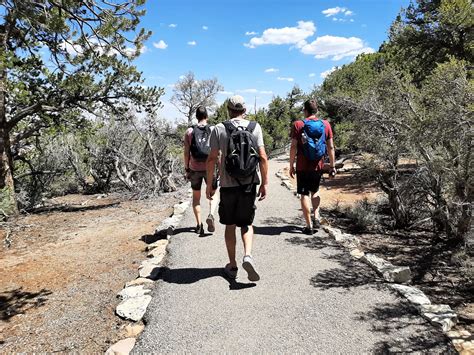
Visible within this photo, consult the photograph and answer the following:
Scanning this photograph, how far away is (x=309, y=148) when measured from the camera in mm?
5027

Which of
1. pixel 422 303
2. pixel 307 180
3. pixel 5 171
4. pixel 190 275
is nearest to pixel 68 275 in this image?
pixel 190 275

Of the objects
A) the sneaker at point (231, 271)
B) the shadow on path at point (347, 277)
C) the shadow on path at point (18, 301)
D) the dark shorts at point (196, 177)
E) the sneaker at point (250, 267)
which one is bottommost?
the shadow on path at point (18, 301)

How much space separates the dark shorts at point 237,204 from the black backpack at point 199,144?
1.58m

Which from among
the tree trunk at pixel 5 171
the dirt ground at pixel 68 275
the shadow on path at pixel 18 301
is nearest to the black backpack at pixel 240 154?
the dirt ground at pixel 68 275

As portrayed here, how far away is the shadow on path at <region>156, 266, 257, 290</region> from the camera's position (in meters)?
3.95

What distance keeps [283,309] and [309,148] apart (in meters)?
2.42

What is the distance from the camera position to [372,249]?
5750 mm

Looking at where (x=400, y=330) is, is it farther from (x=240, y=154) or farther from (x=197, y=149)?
(x=197, y=149)

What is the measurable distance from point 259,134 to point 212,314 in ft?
5.87

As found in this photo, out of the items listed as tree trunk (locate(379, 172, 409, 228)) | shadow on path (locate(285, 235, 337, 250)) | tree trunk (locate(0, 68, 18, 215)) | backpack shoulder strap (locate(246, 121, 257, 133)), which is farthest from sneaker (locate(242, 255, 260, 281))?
tree trunk (locate(0, 68, 18, 215))

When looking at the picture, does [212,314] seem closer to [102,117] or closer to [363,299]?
[363,299]

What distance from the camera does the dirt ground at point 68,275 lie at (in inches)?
132

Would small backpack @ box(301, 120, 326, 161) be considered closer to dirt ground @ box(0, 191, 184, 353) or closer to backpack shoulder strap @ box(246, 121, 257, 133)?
backpack shoulder strap @ box(246, 121, 257, 133)

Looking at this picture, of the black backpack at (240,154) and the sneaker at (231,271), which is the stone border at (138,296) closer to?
the sneaker at (231,271)
